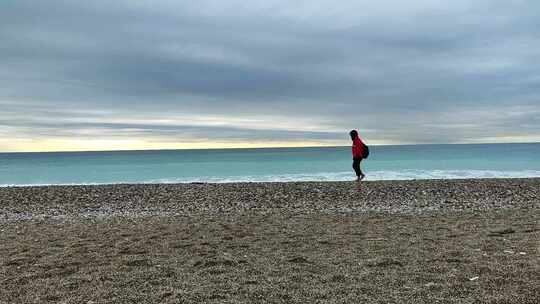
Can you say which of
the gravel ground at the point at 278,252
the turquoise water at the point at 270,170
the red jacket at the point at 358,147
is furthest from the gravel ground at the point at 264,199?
the turquoise water at the point at 270,170

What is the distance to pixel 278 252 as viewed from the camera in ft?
26.7

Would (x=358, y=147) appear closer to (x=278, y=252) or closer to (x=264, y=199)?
(x=264, y=199)

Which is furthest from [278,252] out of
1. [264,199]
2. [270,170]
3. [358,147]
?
[270,170]

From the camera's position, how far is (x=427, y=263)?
7.11 m

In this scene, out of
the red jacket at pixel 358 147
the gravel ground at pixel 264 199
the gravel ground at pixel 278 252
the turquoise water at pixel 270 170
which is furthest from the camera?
the turquoise water at pixel 270 170

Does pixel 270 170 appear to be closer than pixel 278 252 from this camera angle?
No

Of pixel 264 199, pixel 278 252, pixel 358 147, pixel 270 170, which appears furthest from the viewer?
pixel 270 170

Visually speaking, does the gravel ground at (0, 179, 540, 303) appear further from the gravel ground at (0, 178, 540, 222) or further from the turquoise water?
the turquoise water

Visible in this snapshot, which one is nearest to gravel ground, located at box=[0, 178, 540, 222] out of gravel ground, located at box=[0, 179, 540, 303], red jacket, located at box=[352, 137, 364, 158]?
gravel ground, located at box=[0, 179, 540, 303]

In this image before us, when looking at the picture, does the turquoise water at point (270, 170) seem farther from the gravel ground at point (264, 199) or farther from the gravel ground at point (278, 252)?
the gravel ground at point (278, 252)

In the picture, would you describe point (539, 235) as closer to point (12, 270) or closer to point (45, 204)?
point (12, 270)

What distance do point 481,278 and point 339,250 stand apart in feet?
7.93

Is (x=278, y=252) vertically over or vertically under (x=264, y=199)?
under

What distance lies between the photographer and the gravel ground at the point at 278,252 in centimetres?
595
